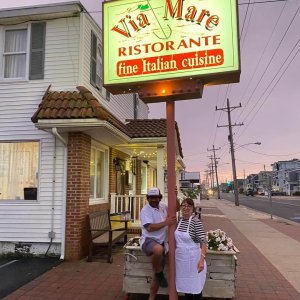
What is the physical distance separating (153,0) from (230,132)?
116 ft

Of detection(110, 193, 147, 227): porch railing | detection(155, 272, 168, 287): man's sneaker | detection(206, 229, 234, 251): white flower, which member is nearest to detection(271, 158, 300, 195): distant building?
detection(110, 193, 147, 227): porch railing

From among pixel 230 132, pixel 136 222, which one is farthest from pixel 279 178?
pixel 136 222

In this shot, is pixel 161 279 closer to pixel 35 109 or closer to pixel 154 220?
pixel 154 220

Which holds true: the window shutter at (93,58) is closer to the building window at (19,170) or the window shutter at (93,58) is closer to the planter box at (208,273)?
the building window at (19,170)

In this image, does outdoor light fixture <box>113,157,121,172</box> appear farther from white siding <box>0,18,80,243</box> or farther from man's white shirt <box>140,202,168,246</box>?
man's white shirt <box>140,202,168,246</box>

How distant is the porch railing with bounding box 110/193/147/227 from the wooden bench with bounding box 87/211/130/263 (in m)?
0.98

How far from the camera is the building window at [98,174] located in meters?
10.3

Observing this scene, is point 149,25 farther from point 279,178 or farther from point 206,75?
point 279,178

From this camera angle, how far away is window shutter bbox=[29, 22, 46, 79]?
31.0 ft

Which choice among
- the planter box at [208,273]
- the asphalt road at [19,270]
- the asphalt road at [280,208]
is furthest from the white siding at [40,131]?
the asphalt road at [280,208]

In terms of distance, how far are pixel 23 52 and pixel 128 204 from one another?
554 cm

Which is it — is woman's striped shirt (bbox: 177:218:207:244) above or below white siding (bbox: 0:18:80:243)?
below

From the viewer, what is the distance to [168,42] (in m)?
4.95

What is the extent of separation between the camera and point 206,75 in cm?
473
